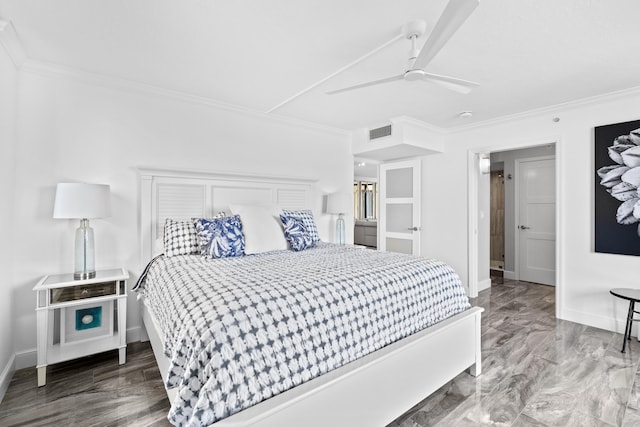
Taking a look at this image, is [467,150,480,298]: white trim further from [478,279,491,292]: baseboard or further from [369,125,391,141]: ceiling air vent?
[369,125,391,141]: ceiling air vent

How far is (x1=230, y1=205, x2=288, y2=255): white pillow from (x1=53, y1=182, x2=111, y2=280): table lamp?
3.53ft

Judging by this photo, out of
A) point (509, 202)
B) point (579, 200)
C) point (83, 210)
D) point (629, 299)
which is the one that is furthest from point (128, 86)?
point (509, 202)

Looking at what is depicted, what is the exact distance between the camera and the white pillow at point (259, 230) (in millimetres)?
2766

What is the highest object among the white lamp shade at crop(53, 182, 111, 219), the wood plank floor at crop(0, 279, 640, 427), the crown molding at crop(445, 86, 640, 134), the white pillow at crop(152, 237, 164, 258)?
Answer: the crown molding at crop(445, 86, 640, 134)

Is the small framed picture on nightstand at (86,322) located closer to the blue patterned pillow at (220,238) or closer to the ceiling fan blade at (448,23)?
the blue patterned pillow at (220,238)

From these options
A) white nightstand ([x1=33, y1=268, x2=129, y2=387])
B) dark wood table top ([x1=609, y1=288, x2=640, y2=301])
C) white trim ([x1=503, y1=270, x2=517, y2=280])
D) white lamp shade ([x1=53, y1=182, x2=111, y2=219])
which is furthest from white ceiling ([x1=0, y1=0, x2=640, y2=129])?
white trim ([x1=503, y1=270, x2=517, y2=280])

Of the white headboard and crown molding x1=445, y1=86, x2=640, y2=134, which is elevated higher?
crown molding x1=445, y1=86, x2=640, y2=134

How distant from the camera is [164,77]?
2736mm

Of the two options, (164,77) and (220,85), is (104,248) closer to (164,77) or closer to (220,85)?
(164,77)

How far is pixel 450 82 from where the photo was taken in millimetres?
2162

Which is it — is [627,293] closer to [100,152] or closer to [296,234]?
[296,234]

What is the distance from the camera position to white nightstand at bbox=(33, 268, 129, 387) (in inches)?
85.4

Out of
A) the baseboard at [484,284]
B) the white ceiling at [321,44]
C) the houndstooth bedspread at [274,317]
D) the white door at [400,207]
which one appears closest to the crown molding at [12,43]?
the white ceiling at [321,44]

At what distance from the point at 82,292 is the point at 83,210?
24.2 inches
